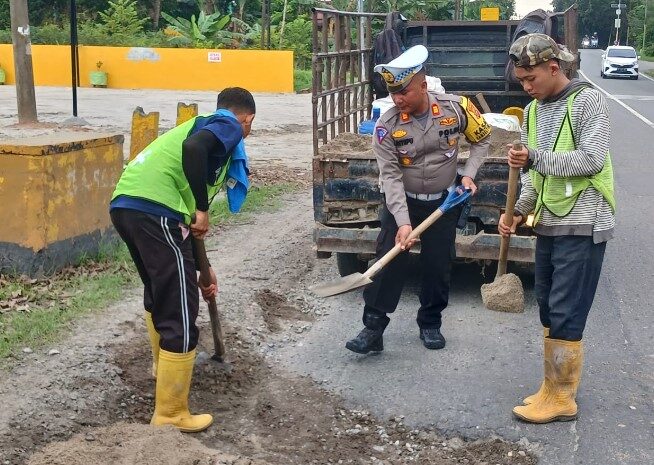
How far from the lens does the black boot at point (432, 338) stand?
556cm

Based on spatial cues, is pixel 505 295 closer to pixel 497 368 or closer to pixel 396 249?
pixel 497 368

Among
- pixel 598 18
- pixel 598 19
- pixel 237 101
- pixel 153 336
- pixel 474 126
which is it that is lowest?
Result: pixel 153 336

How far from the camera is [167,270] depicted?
4.15m

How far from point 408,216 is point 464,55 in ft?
13.8

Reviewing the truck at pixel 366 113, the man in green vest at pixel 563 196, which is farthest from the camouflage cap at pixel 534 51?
the truck at pixel 366 113

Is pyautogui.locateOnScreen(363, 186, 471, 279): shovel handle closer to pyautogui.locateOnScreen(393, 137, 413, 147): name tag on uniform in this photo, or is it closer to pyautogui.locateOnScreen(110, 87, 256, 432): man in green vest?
pyautogui.locateOnScreen(393, 137, 413, 147): name tag on uniform

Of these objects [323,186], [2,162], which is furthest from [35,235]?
[323,186]

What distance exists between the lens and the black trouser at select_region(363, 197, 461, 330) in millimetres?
5377

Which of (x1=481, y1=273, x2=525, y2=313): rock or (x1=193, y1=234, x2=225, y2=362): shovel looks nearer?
(x1=193, y1=234, x2=225, y2=362): shovel

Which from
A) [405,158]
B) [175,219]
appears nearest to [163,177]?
[175,219]

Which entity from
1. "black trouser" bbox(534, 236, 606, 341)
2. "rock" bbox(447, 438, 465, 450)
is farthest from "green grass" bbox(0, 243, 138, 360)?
"black trouser" bbox(534, 236, 606, 341)

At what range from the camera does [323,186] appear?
6.57 m

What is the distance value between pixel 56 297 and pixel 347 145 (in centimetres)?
246

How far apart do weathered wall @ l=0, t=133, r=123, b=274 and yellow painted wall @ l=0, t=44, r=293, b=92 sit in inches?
909
